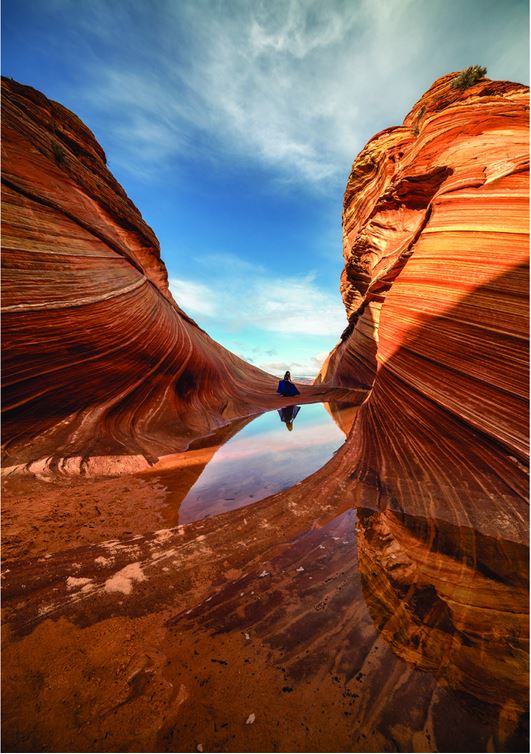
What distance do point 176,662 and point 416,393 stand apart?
4.64 meters

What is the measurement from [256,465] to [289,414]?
659cm

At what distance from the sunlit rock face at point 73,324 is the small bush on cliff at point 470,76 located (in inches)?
384

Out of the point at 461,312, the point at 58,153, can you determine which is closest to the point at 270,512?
the point at 461,312

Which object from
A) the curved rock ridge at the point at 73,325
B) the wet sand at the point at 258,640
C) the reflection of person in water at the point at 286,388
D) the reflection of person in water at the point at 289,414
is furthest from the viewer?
the reflection of person in water at the point at 286,388

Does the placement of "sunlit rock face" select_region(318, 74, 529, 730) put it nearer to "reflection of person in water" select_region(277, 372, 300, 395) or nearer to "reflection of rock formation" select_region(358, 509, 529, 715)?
"reflection of rock formation" select_region(358, 509, 529, 715)

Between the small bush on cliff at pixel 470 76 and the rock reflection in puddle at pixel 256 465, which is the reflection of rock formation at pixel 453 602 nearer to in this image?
the rock reflection in puddle at pixel 256 465

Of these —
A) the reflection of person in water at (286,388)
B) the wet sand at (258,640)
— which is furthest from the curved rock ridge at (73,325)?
the reflection of person in water at (286,388)

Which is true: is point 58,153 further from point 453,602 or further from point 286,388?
point 286,388

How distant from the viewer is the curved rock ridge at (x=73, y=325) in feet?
14.5

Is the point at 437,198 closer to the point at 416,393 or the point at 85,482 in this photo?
the point at 416,393

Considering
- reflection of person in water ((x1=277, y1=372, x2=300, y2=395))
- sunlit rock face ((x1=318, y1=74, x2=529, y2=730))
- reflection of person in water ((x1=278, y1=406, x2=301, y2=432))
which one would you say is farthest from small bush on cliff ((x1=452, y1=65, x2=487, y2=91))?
reflection of person in water ((x1=277, y1=372, x2=300, y2=395))

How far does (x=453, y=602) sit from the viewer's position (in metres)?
1.79

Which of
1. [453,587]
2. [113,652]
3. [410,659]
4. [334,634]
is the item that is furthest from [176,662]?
[453,587]

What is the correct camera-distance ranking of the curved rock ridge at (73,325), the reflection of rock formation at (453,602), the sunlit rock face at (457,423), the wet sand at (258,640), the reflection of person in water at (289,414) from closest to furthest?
1. the wet sand at (258,640)
2. the reflection of rock formation at (453,602)
3. the sunlit rock face at (457,423)
4. the curved rock ridge at (73,325)
5. the reflection of person in water at (289,414)
